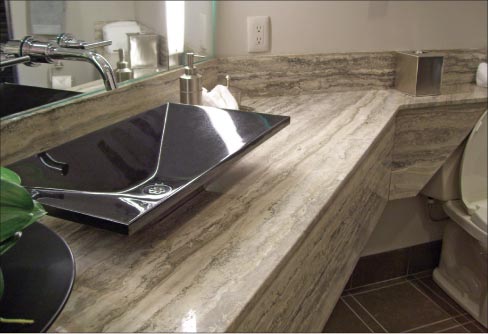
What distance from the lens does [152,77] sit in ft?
4.47

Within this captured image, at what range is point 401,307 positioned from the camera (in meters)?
2.08

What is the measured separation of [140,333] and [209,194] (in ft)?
Answer: 1.41

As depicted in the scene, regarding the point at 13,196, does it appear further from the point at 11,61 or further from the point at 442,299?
the point at 442,299

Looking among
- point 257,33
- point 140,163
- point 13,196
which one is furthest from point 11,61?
point 257,33

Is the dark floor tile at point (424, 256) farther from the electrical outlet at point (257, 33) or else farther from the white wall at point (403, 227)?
the electrical outlet at point (257, 33)

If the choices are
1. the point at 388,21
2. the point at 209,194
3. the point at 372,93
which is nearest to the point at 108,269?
the point at 209,194

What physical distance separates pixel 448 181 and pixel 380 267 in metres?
0.51

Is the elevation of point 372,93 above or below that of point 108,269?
above

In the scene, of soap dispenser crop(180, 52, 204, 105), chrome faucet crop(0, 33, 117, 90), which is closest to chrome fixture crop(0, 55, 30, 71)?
chrome faucet crop(0, 33, 117, 90)

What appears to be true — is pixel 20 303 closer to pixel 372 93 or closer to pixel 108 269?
pixel 108 269

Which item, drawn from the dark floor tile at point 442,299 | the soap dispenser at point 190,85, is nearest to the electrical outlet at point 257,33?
the soap dispenser at point 190,85

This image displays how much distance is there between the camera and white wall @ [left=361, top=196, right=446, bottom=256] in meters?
2.18

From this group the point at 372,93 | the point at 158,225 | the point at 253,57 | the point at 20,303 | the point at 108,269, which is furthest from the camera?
the point at 372,93

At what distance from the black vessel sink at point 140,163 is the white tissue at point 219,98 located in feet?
0.56
